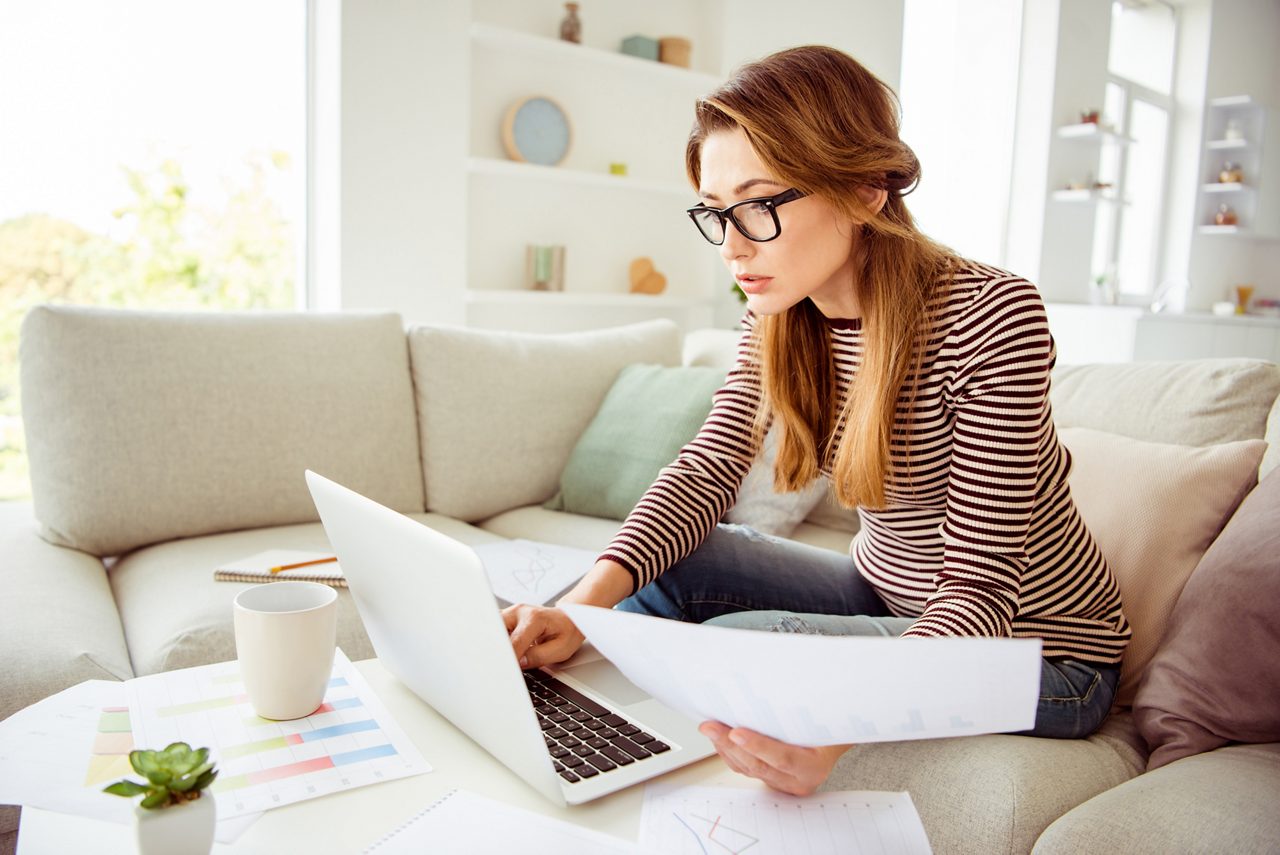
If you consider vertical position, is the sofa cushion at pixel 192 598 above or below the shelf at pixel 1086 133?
below

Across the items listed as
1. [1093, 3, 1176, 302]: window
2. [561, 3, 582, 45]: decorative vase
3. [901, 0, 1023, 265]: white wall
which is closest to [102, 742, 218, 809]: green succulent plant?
[561, 3, 582, 45]: decorative vase

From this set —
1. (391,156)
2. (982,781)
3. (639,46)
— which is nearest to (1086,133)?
(639,46)

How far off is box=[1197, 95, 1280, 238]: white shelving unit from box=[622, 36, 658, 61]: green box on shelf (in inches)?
163

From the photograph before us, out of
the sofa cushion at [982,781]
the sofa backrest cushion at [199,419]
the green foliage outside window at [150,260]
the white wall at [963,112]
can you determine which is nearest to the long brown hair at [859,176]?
the sofa cushion at [982,781]

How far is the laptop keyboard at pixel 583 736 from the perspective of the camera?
79cm

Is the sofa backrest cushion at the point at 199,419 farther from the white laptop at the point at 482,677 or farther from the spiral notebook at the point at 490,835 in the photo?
the spiral notebook at the point at 490,835

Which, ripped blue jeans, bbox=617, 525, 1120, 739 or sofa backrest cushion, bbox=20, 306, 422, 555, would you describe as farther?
sofa backrest cushion, bbox=20, 306, 422, 555

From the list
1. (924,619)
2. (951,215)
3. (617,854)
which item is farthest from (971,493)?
(951,215)

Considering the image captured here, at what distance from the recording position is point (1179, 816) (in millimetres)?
902

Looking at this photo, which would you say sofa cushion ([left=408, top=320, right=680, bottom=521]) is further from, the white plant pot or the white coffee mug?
the white plant pot

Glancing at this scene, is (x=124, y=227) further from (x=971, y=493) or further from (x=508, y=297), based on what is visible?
(x=971, y=493)

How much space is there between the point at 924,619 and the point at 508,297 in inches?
122

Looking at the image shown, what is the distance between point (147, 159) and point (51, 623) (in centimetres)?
216

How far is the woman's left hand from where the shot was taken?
0.73 meters
